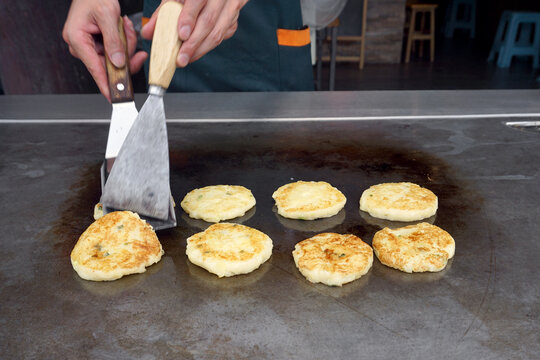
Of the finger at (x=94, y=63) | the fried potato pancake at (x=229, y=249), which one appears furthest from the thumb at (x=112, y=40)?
the fried potato pancake at (x=229, y=249)

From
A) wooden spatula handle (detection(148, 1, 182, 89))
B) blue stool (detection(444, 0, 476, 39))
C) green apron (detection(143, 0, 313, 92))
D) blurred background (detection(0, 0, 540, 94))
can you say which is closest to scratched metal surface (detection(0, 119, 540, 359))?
wooden spatula handle (detection(148, 1, 182, 89))

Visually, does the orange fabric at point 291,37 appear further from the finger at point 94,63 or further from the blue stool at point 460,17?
the blue stool at point 460,17

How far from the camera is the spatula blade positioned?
142 centimetres

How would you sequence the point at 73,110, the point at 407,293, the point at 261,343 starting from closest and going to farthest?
the point at 261,343, the point at 407,293, the point at 73,110

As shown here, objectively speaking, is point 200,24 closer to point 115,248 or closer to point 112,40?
point 112,40

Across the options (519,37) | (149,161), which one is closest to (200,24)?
(149,161)

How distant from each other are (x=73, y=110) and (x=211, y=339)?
188 centimetres

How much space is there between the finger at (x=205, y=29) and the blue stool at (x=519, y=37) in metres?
9.63

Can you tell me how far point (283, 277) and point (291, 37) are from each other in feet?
6.23

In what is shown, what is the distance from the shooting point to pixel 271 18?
278 cm

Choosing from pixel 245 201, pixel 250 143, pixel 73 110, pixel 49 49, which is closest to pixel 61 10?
pixel 49 49

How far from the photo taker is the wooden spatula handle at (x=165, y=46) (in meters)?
1.44

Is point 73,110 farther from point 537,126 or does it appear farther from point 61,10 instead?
point 537,126

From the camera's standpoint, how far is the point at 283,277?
51.3 inches
